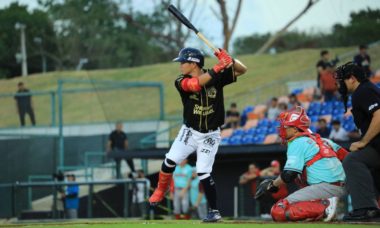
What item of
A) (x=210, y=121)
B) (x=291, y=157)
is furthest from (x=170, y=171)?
(x=291, y=157)

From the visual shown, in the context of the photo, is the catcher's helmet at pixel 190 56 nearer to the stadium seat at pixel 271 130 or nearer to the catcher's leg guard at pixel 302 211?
the catcher's leg guard at pixel 302 211

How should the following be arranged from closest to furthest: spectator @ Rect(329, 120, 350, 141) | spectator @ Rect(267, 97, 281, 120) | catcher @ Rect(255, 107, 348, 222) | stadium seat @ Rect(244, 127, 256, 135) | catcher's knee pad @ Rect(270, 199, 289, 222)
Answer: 1. catcher @ Rect(255, 107, 348, 222)
2. catcher's knee pad @ Rect(270, 199, 289, 222)
3. spectator @ Rect(329, 120, 350, 141)
4. stadium seat @ Rect(244, 127, 256, 135)
5. spectator @ Rect(267, 97, 281, 120)

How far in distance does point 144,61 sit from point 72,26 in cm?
688

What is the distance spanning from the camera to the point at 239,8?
86.8ft

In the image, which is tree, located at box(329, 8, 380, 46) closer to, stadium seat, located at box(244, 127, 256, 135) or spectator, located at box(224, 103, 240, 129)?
spectator, located at box(224, 103, 240, 129)

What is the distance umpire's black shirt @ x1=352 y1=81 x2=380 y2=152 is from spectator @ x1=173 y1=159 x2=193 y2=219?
10.5 m

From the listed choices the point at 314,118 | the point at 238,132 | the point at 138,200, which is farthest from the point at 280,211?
the point at 238,132

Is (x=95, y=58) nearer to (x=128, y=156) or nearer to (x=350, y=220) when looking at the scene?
(x=128, y=156)

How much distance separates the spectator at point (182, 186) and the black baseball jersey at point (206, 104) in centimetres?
943

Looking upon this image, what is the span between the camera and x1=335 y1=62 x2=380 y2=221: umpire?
30.7 feet

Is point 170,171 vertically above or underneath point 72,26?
underneath

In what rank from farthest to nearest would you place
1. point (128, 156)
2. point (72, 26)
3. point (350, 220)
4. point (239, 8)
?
1. point (72, 26)
2. point (239, 8)
3. point (128, 156)
4. point (350, 220)

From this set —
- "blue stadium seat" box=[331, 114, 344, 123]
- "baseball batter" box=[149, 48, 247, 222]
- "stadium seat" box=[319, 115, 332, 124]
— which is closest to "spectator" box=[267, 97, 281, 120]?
"stadium seat" box=[319, 115, 332, 124]

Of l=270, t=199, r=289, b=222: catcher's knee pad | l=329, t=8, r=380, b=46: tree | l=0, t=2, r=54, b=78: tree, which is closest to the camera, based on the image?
l=270, t=199, r=289, b=222: catcher's knee pad
